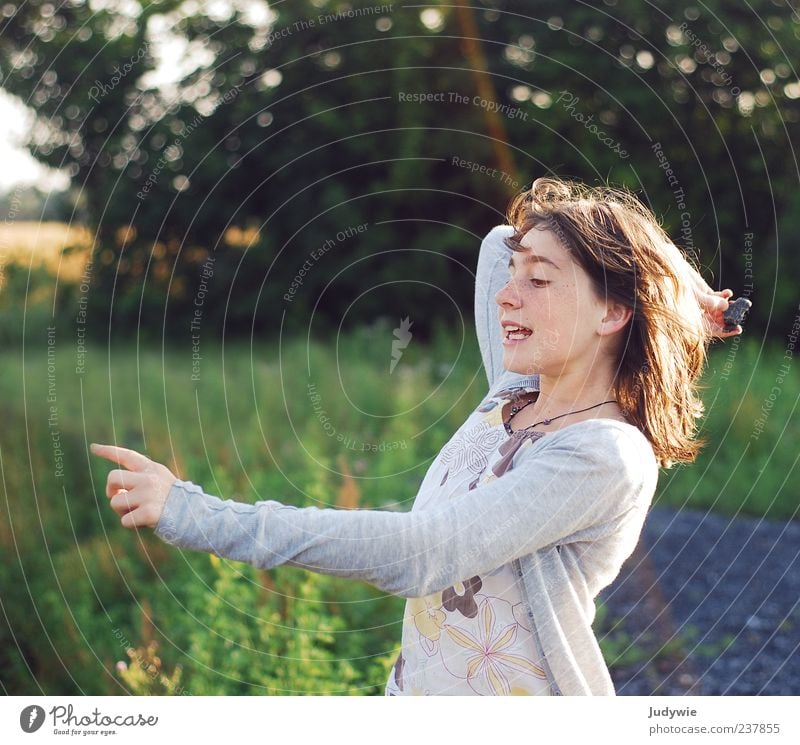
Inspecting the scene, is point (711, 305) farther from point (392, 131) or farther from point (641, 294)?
point (392, 131)

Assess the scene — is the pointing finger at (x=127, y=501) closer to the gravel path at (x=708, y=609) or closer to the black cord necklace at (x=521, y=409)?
the black cord necklace at (x=521, y=409)

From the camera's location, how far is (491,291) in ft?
7.39

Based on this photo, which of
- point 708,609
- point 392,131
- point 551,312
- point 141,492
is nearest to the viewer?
point 141,492

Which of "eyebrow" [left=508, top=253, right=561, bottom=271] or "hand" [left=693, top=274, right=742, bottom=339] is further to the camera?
"hand" [left=693, top=274, right=742, bottom=339]

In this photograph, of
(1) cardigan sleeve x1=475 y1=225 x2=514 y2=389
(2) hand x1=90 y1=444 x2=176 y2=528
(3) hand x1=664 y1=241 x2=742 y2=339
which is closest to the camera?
(2) hand x1=90 y1=444 x2=176 y2=528

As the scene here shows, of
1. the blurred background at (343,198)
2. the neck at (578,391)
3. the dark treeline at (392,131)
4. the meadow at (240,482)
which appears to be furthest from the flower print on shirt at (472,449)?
the dark treeline at (392,131)

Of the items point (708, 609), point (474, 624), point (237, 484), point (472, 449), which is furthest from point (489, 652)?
point (237, 484)

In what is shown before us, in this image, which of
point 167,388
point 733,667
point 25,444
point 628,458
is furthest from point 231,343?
point 628,458

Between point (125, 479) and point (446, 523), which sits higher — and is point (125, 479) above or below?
above

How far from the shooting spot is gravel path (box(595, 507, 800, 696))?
3615 millimetres

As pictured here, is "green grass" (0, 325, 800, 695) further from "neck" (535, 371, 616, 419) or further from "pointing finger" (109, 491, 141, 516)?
"pointing finger" (109, 491, 141, 516)

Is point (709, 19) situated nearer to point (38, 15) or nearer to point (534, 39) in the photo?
point (534, 39)

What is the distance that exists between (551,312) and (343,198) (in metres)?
6.22

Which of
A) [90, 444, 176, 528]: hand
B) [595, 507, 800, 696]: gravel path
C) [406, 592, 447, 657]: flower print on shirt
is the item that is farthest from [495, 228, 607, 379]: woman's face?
[595, 507, 800, 696]: gravel path
